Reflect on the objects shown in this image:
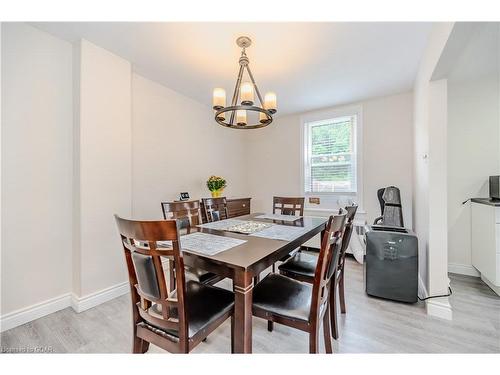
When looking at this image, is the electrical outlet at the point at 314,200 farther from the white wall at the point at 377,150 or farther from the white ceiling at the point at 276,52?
the white ceiling at the point at 276,52

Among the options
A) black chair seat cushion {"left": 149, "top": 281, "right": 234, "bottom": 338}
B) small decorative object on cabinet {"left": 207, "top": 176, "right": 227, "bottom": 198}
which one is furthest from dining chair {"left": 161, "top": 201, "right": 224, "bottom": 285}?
small decorative object on cabinet {"left": 207, "top": 176, "right": 227, "bottom": 198}

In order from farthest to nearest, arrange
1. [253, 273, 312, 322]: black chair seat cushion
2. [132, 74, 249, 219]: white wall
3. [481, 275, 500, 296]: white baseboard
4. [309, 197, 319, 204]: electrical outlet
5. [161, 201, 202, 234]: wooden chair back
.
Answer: [309, 197, 319, 204]: electrical outlet < [132, 74, 249, 219]: white wall < [481, 275, 500, 296]: white baseboard < [161, 201, 202, 234]: wooden chair back < [253, 273, 312, 322]: black chair seat cushion

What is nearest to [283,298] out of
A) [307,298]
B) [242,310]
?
[307,298]

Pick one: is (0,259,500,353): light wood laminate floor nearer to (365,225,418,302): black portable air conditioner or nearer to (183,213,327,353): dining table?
(365,225,418,302): black portable air conditioner

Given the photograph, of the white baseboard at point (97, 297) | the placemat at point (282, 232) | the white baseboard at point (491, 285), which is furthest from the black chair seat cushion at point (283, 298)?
the white baseboard at point (491, 285)

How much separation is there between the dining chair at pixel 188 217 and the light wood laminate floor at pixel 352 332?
41 centimetres

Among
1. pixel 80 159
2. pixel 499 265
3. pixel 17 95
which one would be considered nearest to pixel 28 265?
pixel 80 159

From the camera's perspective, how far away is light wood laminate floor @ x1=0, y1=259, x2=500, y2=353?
1483 millimetres

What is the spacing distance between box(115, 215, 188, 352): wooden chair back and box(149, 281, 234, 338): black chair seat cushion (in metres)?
0.05

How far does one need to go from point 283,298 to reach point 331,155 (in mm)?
2945

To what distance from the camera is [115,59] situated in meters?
2.22

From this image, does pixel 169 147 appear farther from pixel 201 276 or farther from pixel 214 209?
pixel 201 276
